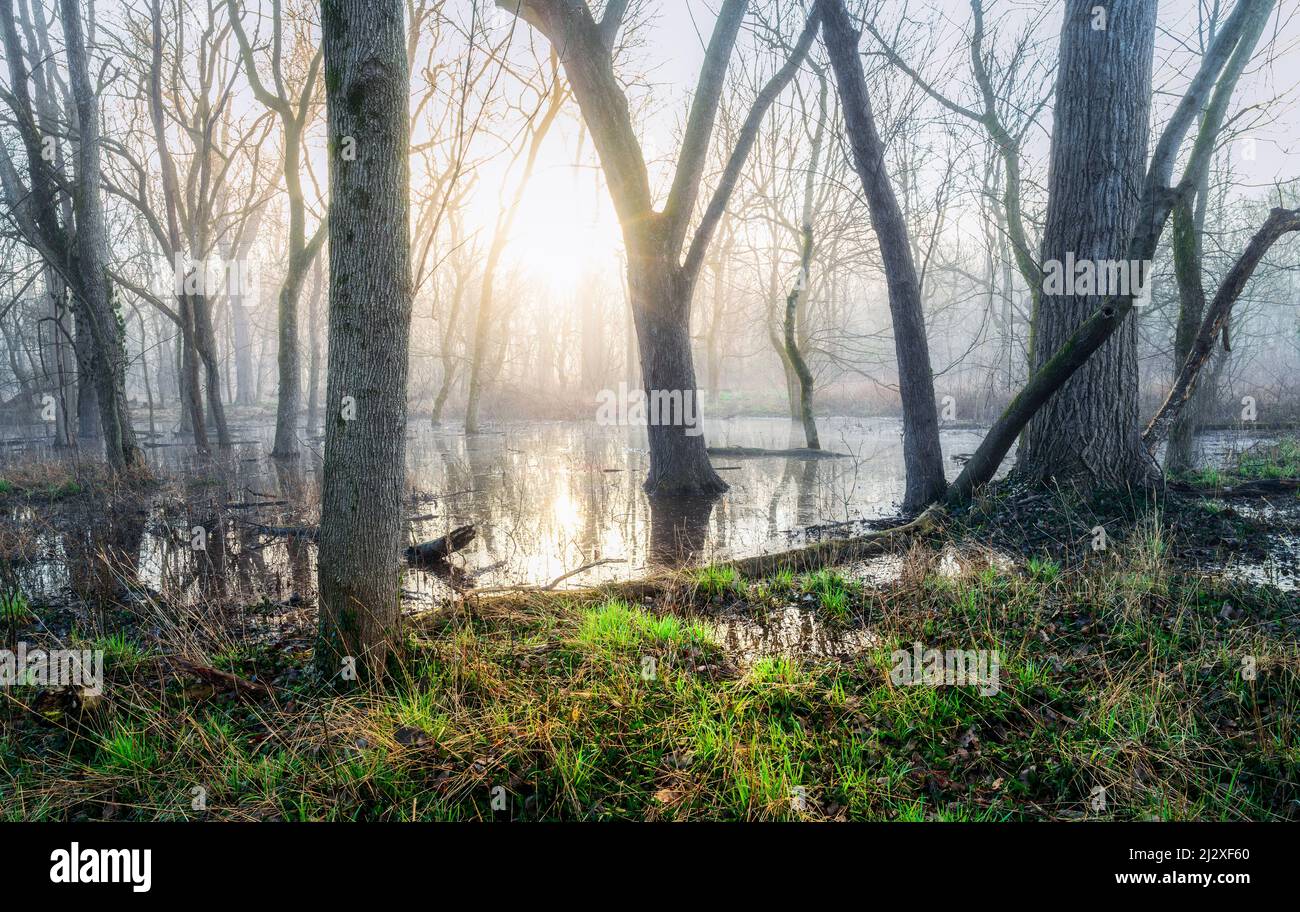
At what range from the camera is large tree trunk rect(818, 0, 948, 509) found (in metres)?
7.25

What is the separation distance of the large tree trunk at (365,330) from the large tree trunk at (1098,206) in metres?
6.21

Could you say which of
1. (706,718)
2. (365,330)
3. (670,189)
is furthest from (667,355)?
(706,718)

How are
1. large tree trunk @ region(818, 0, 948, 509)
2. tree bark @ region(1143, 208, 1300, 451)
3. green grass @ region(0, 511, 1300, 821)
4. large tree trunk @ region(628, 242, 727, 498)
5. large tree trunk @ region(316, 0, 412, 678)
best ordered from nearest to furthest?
green grass @ region(0, 511, 1300, 821)
large tree trunk @ region(316, 0, 412, 678)
tree bark @ region(1143, 208, 1300, 451)
large tree trunk @ region(818, 0, 948, 509)
large tree trunk @ region(628, 242, 727, 498)

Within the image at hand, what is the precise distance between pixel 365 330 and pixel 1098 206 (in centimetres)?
698

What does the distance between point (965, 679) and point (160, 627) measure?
477 centimetres

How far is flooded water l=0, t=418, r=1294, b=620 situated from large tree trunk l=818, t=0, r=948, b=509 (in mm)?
911

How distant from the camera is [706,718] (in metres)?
2.99

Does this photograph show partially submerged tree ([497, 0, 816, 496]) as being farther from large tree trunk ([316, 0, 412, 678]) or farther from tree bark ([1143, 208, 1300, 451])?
large tree trunk ([316, 0, 412, 678])

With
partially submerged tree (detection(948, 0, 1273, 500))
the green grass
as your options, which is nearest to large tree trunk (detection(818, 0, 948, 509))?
partially submerged tree (detection(948, 0, 1273, 500))

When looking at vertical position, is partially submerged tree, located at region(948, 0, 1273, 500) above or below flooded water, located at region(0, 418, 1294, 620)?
above

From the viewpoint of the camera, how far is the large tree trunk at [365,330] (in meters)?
3.25

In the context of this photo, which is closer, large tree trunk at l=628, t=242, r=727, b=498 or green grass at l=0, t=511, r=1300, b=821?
green grass at l=0, t=511, r=1300, b=821

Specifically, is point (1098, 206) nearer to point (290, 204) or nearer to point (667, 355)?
point (667, 355)
